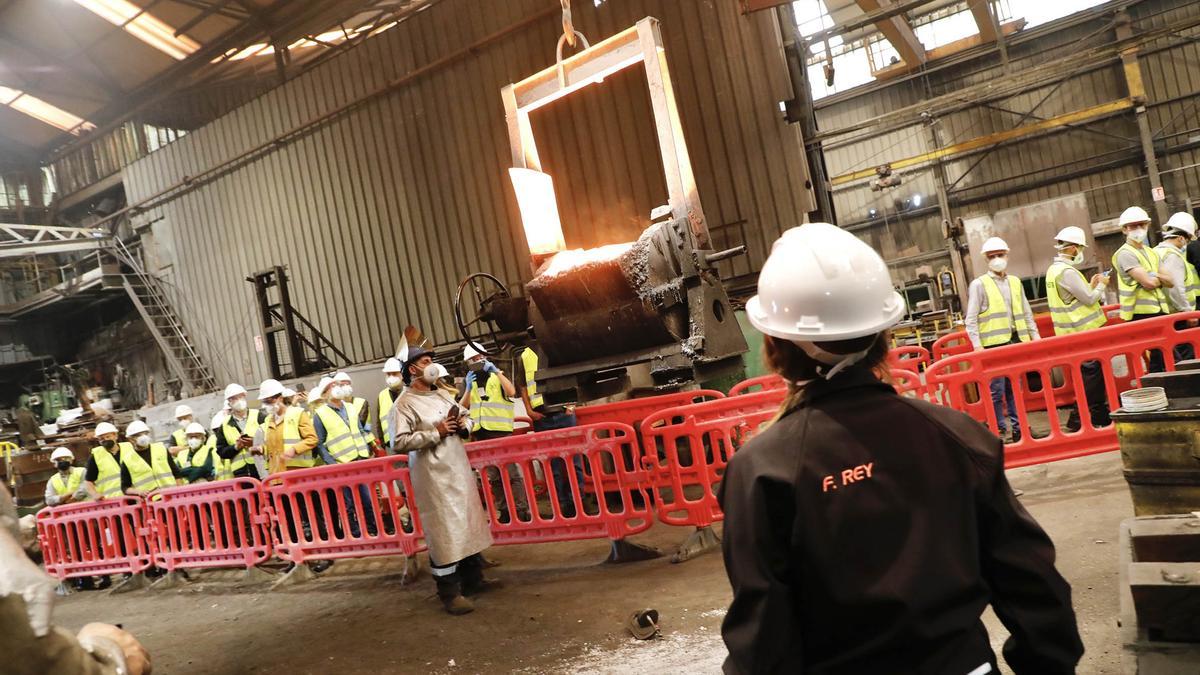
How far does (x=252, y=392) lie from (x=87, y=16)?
32.6 feet

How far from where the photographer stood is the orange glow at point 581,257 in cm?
561

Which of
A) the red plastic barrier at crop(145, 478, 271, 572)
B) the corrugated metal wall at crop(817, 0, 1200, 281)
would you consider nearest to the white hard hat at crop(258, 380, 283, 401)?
the red plastic barrier at crop(145, 478, 271, 572)

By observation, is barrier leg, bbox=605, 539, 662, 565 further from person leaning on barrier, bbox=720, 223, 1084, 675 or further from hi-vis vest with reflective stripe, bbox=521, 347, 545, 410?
person leaning on barrier, bbox=720, 223, 1084, 675

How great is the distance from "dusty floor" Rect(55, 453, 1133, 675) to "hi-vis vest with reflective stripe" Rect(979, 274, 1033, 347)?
1.53 m

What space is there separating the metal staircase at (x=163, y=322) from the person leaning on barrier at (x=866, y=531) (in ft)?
60.8

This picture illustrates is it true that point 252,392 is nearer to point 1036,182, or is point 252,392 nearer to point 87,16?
point 87,16

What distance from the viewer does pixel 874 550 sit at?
4.60 ft

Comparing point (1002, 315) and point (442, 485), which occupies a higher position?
point (1002, 315)

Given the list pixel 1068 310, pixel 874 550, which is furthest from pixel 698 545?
pixel 1068 310

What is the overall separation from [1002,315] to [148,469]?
417 inches

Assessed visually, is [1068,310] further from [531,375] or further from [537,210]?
[531,375]

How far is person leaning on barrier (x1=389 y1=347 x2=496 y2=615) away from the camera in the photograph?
5.30 meters

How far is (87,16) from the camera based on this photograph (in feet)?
53.5

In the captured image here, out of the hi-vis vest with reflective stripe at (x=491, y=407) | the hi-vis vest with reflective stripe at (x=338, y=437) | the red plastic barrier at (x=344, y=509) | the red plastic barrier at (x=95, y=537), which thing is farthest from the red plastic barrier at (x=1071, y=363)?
the red plastic barrier at (x=95, y=537)
